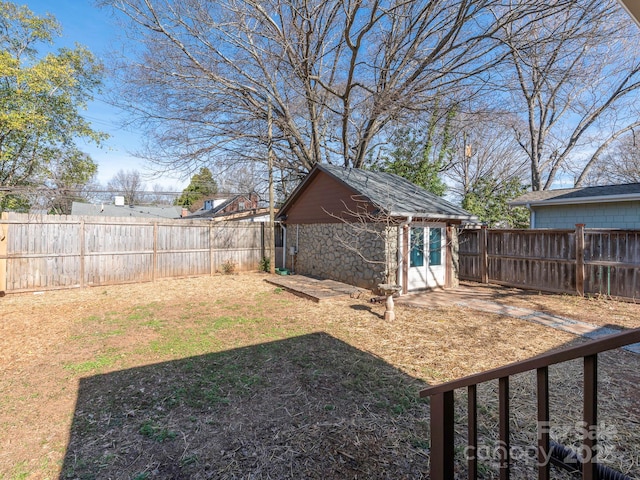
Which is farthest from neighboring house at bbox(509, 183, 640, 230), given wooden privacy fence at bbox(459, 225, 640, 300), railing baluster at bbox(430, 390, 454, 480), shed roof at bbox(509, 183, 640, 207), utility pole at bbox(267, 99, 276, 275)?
railing baluster at bbox(430, 390, 454, 480)

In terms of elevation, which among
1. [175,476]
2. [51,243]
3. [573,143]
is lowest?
[175,476]

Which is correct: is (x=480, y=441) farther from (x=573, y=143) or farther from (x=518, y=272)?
(x=573, y=143)

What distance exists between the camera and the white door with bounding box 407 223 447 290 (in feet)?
28.2

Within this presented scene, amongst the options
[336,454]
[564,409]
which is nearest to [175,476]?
[336,454]

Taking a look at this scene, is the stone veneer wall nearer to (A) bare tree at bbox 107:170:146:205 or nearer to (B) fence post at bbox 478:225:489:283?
(B) fence post at bbox 478:225:489:283

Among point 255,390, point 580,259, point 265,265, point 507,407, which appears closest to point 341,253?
point 265,265

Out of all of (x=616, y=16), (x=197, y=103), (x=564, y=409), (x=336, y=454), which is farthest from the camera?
(x=197, y=103)

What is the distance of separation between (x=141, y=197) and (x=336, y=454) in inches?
1756

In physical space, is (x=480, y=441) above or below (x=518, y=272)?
below

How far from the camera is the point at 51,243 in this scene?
853 cm

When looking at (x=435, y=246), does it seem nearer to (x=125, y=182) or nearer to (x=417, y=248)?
(x=417, y=248)

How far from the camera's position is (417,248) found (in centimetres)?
870

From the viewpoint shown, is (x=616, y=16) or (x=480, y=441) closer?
(x=480, y=441)

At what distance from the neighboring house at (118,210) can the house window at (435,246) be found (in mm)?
19211
